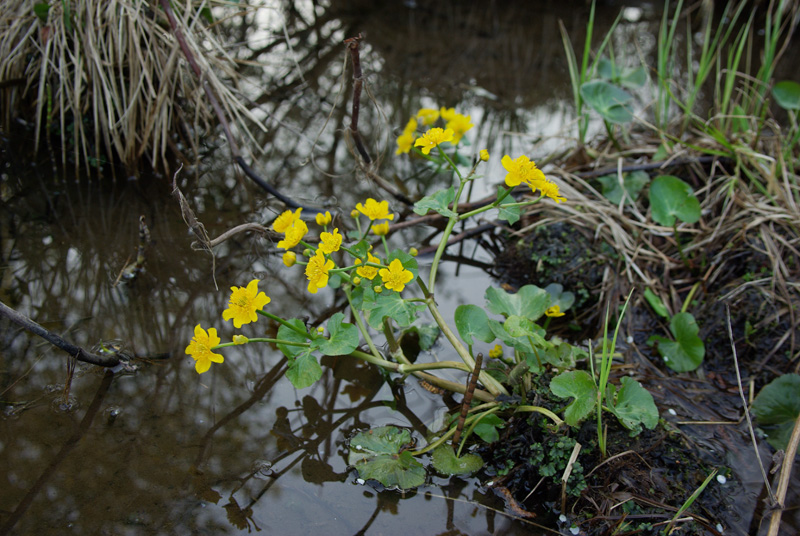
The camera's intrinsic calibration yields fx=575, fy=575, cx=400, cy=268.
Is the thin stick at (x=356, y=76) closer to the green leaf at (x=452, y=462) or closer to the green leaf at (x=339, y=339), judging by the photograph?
the green leaf at (x=339, y=339)

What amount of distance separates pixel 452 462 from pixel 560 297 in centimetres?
85

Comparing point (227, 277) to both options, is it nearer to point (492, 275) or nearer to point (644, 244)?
point (492, 275)

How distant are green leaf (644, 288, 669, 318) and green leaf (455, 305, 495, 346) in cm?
81

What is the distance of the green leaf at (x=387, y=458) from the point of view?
5.17ft

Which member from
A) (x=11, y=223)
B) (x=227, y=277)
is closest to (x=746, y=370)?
(x=227, y=277)

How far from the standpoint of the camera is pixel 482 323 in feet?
5.99

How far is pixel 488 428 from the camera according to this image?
1.70 meters

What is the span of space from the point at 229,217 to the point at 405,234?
808mm

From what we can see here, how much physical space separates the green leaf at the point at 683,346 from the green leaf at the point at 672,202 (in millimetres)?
436

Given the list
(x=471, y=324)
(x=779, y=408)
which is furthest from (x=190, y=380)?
(x=779, y=408)

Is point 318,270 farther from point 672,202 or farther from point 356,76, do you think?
point 672,202

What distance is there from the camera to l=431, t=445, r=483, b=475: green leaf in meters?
1.61

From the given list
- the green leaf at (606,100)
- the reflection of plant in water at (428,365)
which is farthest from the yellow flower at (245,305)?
the green leaf at (606,100)

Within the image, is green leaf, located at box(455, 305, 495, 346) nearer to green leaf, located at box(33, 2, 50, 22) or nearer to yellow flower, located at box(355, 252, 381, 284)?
yellow flower, located at box(355, 252, 381, 284)
